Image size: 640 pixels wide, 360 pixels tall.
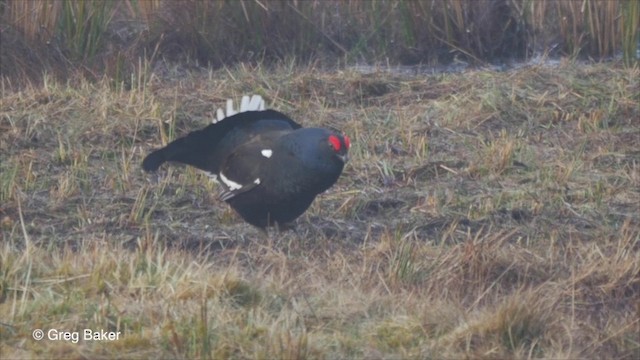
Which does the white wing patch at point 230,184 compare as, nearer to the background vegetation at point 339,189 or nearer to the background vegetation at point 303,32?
the background vegetation at point 339,189

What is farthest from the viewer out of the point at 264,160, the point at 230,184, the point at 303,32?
the point at 303,32

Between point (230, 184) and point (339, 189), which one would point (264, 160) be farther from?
point (339, 189)

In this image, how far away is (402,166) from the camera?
6621mm

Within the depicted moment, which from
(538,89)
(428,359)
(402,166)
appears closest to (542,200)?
(402,166)

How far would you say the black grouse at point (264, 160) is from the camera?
5312 millimetres

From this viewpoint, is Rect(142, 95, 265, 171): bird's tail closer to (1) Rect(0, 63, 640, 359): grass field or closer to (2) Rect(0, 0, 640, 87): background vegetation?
(1) Rect(0, 63, 640, 359): grass field

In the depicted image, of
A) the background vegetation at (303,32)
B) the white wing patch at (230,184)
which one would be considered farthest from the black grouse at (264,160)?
the background vegetation at (303,32)

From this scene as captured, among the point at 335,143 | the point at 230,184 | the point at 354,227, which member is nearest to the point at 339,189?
the point at 354,227

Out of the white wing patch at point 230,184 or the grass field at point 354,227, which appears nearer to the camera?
the grass field at point 354,227

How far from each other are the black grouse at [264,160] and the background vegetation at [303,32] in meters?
2.09

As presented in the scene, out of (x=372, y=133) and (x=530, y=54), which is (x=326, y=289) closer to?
(x=372, y=133)

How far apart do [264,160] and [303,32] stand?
346 centimetres

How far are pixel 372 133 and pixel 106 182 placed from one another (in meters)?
1.60

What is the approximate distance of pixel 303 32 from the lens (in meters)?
8.85
